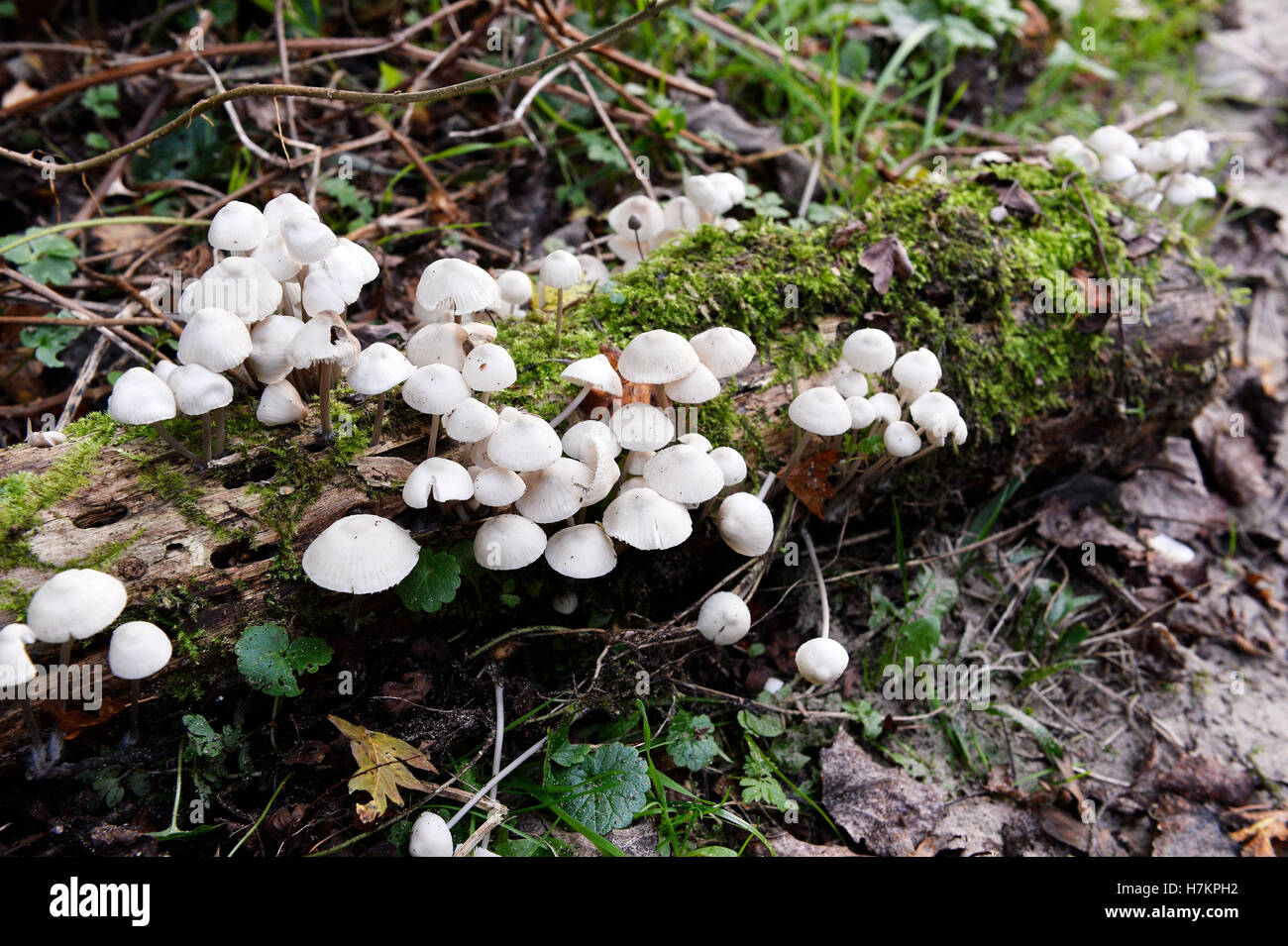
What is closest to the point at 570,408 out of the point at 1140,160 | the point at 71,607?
the point at 71,607

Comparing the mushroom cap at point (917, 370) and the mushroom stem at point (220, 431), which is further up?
the mushroom cap at point (917, 370)

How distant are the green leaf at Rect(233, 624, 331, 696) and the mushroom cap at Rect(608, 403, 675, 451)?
3.89ft

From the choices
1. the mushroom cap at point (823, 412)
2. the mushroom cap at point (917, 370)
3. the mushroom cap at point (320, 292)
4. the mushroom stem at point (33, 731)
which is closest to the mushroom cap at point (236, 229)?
the mushroom cap at point (320, 292)

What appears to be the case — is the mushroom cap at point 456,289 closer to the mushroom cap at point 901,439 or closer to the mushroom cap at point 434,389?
the mushroom cap at point 434,389

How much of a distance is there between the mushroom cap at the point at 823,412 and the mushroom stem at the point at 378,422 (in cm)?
147

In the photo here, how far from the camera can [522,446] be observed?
2.57 metres

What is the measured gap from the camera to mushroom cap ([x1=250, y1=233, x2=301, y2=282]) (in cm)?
283

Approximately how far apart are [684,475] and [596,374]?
45 centimetres

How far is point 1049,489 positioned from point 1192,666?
1033mm

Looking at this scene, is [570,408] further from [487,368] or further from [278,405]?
[278,405]

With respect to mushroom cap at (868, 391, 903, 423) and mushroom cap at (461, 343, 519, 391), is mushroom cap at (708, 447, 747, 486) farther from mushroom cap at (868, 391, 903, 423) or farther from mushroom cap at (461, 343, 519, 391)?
mushroom cap at (461, 343, 519, 391)

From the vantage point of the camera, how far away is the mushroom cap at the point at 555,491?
271 centimetres
